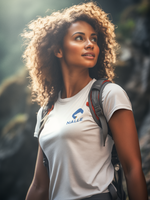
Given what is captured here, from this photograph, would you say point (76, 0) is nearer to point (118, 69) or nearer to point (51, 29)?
point (118, 69)

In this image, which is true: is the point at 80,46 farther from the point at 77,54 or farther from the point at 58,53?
the point at 58,53

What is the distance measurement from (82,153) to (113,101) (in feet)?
1.09

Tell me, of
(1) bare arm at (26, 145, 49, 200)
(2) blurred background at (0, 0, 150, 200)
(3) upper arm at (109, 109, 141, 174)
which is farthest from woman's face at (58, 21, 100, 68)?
(2) blurred background at (0, 0, 150, 200)

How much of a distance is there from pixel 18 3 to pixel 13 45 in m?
1.29

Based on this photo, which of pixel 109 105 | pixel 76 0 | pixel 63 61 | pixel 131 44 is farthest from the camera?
pixel 76 0

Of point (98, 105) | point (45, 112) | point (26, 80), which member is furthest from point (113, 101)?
point (26, 80)

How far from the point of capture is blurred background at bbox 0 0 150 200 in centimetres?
389

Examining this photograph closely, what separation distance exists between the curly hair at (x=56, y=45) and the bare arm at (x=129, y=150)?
54 cm

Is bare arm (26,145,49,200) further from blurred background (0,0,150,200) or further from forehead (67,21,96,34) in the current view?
blurred background (0,0,150,200)

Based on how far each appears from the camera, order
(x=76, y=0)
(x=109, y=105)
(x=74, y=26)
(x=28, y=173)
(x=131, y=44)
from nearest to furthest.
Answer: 1. (x=109, y=105)
2. (x=74, y=26)
3. (x=28, y=173)
4. (x=131, y=44)
5. (x=76, y=0)

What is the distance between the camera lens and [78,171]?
0.96m

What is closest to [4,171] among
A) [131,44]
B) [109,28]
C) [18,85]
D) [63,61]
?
[18,85]

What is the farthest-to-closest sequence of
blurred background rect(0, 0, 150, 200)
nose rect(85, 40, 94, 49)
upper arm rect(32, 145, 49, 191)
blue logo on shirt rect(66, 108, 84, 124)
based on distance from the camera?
1. blurred background rect(0, 0, 150, 200)
2. upper arm rect(32, 145, 49, 191)
3. nose rect(85, 40, 94, 49)
4. blue logo on shirt rect(66, 108, 84, 124)

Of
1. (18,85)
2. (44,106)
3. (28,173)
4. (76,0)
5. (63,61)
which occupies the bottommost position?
(28,173)
